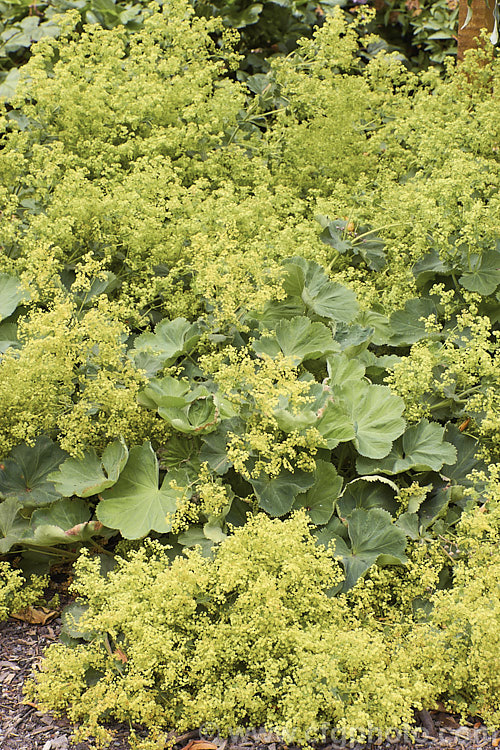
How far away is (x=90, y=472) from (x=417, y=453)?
1.36 meters

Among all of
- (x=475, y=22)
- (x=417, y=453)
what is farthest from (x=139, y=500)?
(x=475, y=22)

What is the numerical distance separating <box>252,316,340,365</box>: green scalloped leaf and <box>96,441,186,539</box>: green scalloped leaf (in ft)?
2.54

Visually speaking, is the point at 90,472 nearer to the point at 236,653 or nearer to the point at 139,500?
the point at 139,500

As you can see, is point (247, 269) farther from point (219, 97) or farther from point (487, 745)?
point (487, 745)

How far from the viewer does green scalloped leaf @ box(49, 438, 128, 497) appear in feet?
9.62

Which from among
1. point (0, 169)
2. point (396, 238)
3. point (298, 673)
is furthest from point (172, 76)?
point (298, 673)

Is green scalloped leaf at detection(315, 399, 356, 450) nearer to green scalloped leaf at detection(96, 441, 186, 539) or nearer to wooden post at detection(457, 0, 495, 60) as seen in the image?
green scalloped leaf at detection(96, 441, 186, 539)

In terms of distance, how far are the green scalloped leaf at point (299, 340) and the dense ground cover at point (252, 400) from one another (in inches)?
0.4

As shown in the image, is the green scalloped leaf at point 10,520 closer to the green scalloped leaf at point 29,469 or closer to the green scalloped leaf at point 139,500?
the green scalloped leaf at point 29,469

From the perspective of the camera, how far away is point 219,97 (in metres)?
4.82

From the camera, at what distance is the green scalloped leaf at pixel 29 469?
3145mm

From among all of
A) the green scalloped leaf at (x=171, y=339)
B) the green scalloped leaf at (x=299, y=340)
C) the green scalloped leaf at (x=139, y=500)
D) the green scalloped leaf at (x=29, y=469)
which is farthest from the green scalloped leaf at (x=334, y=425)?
the green scalloped leaf at (x=29, y=469)

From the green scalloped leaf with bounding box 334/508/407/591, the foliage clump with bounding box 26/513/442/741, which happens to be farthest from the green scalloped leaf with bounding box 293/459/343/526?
the foliage clump with bounding box 26/513/442/741

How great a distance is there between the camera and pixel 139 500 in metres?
3.01
